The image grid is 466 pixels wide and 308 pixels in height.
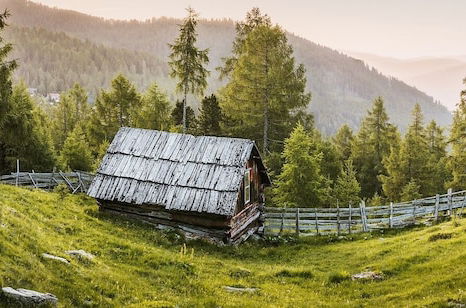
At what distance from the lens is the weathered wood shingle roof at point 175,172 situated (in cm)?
2519

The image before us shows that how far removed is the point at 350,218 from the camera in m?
31.0

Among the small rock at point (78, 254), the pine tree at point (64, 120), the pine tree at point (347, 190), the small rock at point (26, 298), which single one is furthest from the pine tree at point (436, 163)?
the pine tree at point (64, 120)

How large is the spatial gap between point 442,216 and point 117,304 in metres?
25.2

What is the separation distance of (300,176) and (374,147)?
25.7 meters

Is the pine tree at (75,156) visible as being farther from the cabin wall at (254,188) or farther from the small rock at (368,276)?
the small rock at (368,276)

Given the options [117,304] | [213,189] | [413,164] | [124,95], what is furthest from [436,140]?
[117,304]

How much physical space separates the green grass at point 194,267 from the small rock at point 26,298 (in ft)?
1.68

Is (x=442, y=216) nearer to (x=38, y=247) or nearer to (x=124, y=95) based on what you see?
(x=38, y=247)

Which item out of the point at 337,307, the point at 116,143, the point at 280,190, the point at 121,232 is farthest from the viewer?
the point at 280,190

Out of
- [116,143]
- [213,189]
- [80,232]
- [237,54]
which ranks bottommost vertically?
[80,232]

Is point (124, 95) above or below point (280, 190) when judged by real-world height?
above

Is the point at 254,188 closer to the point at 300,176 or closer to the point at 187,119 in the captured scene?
the point at 300,176

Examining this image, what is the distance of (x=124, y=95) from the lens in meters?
57.2

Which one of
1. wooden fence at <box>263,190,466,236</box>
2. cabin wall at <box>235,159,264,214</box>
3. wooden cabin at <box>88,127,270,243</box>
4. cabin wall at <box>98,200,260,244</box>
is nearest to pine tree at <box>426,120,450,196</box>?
wooden fence at <box>263,190,466,236</box>
